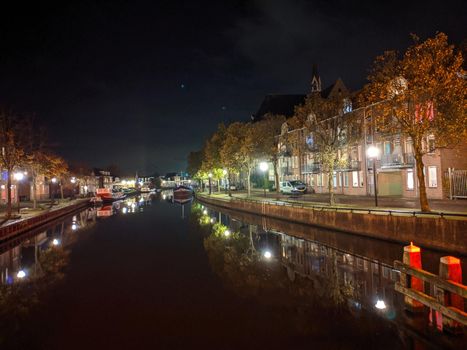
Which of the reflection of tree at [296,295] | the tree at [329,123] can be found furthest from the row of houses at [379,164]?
the reflection of tree at [296,295]

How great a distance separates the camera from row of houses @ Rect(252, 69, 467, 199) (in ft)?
109

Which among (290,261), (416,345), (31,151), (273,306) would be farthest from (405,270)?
(31,151)

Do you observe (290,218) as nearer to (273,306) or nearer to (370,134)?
(370,134)

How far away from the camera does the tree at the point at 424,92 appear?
21.6 m

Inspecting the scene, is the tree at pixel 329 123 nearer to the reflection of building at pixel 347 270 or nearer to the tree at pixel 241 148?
the reflection of building at pixel 347 270

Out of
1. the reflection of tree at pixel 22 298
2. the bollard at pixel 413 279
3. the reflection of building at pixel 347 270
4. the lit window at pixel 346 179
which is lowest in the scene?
the reflection of building at pixel 347 270

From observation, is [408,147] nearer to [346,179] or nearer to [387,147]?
[387,147]

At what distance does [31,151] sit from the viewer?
4494cm

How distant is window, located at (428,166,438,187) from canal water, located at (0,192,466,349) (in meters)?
13.9

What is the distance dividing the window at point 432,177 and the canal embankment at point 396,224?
12.1 m

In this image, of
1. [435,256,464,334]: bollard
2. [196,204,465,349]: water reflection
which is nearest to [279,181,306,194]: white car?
[196,204,465,349]: water reflection

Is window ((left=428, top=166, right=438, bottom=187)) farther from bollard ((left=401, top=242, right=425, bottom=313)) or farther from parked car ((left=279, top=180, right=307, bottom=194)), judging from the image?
bollard ((left=401, top=242, right=425, bottom=313))

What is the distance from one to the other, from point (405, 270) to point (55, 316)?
1034cm

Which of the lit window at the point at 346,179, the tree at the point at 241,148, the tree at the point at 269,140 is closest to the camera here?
the lit window at the point at 346,179
